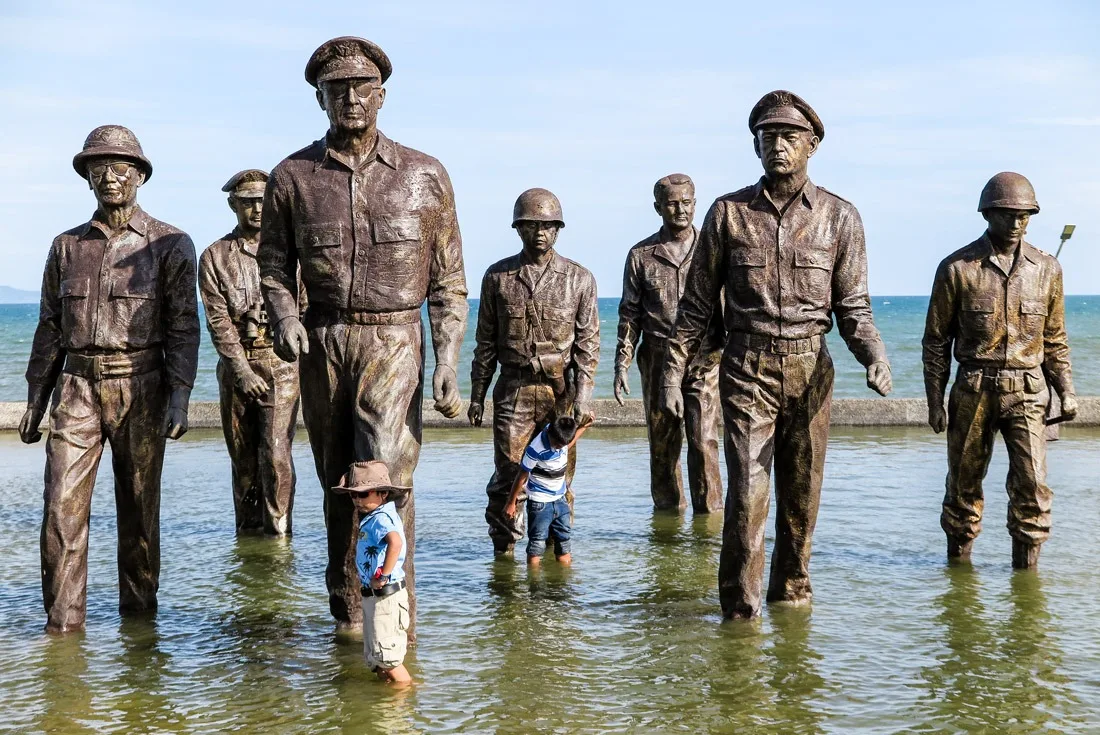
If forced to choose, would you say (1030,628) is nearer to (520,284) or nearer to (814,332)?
(814,332)

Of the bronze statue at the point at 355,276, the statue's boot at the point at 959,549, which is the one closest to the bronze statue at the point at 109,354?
the bronze statue at the point at 355,276

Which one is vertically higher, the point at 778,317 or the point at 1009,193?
the point at 1009,193

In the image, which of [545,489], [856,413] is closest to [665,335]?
[545,489]

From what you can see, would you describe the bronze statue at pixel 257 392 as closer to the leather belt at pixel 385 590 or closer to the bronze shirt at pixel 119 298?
the bronze shirt at pixel 119 298

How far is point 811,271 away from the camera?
23.8 feet

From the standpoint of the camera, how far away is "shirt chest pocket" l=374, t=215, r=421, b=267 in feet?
22.3

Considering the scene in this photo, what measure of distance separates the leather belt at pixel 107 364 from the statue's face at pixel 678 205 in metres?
5.16

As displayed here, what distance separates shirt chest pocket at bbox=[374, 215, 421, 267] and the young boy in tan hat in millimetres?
1004

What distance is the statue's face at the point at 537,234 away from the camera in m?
9.69

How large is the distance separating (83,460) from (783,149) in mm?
3835

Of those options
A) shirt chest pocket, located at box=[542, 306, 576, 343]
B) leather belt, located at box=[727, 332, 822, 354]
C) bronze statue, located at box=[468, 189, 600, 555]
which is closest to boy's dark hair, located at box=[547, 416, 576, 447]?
bronze statue, located at box=[468, 189, 600, 555]

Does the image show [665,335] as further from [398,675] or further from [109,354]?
[398,675]

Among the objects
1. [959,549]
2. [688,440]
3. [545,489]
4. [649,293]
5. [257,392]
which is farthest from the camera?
[649,293]

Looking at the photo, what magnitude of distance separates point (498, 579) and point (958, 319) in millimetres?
3245
